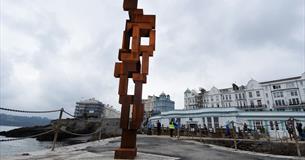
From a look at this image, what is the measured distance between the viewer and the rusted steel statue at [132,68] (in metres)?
4.52

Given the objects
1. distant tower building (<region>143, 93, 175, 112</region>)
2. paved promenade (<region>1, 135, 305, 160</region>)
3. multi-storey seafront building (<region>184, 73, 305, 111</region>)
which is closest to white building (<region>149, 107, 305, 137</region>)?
paved promenade (<region>1, 135, 305, 160</region>)

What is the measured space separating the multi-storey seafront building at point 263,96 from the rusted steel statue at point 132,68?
56.2 metres

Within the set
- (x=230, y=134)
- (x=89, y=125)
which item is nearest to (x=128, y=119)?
(x=230, y=134)

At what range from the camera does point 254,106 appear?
54875 mm

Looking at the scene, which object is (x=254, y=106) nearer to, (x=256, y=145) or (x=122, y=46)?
(x=256, y=145)

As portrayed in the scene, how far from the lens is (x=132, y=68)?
4867 mm

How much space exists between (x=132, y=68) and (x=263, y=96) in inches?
2372

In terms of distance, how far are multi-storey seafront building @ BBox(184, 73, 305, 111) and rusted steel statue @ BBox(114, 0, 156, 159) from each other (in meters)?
56.2

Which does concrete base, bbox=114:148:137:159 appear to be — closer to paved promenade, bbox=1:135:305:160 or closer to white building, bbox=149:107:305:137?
paved promenade, bbox=1:135:305:160

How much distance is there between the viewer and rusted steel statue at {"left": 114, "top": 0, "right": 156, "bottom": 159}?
178 inches

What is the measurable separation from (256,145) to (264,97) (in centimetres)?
4347

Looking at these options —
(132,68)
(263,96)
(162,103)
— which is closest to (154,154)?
(132,68)

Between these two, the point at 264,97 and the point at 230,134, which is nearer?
the point at 230,134

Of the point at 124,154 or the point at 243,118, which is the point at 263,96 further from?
the point at 124,154
